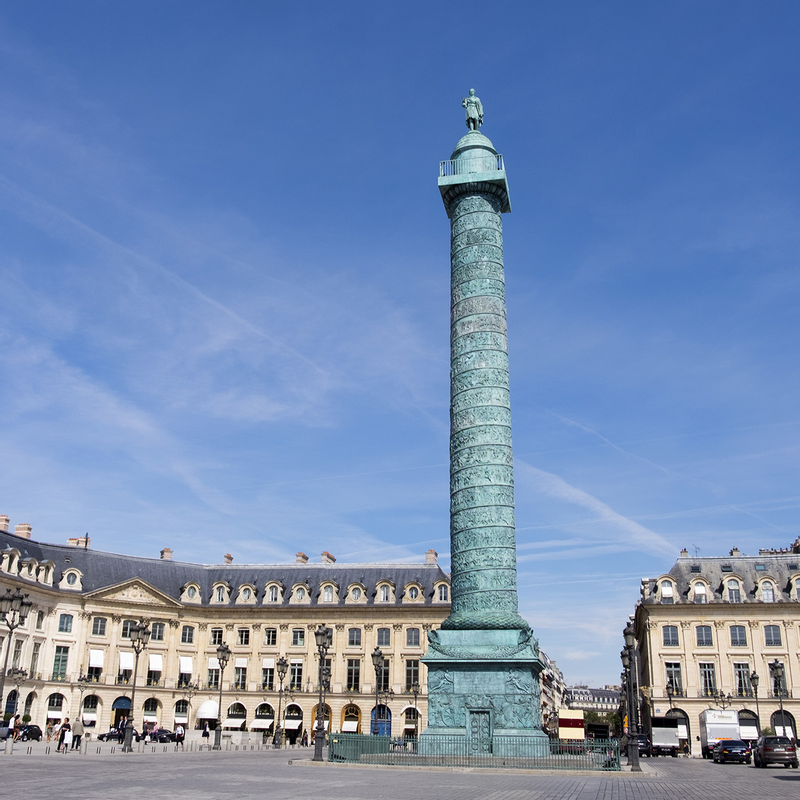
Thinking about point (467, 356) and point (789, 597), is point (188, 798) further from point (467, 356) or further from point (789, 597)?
point (789, 597)

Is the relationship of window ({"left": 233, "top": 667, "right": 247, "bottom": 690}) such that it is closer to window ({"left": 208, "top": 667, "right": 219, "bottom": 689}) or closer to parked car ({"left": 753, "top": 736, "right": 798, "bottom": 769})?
window ({"left": 208, "top": 667, "right": 219, "bottom": 689})

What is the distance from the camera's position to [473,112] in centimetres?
2670

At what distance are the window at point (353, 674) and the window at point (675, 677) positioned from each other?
14.3m

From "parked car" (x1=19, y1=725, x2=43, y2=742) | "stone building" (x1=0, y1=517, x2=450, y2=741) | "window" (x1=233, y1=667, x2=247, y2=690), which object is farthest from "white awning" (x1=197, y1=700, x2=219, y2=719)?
"parked car" (x1=19, y1=725, x2=43, y2=742)

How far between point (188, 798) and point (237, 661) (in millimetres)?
34606

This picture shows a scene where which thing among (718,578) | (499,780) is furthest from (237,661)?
(499,780)

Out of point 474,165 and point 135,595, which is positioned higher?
point 474,165

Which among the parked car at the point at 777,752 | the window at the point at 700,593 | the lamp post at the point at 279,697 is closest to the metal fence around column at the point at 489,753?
the parked car at the point at 777,752

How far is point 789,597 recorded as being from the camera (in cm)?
3856

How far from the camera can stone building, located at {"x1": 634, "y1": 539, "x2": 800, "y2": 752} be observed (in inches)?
1468

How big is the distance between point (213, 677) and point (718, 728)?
2403cm

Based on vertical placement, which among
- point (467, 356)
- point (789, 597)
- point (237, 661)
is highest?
point (467, 356)

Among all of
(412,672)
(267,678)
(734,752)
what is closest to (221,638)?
(267,678)

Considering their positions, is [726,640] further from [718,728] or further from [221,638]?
[221,638]
